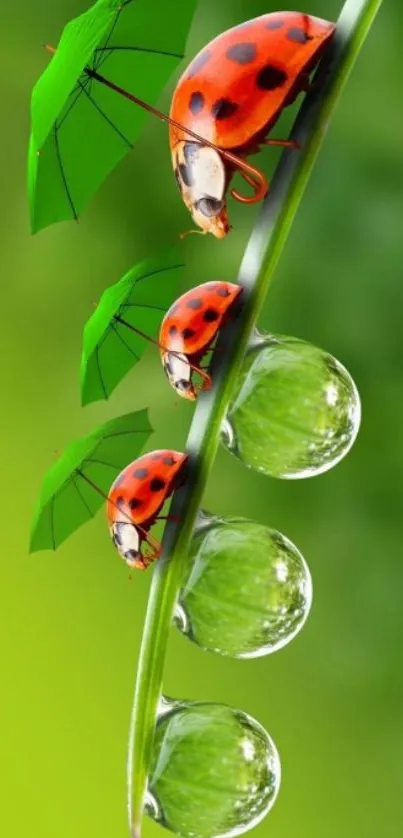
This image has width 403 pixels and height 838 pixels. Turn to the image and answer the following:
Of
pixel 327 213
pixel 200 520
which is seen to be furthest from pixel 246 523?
pixel 327 213

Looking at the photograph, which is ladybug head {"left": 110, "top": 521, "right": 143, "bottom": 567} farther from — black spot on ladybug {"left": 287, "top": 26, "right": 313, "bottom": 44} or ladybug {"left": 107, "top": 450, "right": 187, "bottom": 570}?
black spot on ladybug {"left": 287, "top": 26, "right": 313, "bottom": 44}

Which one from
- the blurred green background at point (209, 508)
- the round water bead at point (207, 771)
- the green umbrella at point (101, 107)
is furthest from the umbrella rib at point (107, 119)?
the blurred green background at point (209, 508)

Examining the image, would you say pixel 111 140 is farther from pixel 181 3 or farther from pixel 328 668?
pixel 328 668

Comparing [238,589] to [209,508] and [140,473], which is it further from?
[209,508]

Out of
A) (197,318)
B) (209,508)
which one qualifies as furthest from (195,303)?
(209,508)

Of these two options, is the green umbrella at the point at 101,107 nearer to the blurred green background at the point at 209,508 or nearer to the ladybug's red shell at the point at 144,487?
the ladybug's red shell at the point at 144,487

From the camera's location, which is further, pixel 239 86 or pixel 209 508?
pixel 209 508
